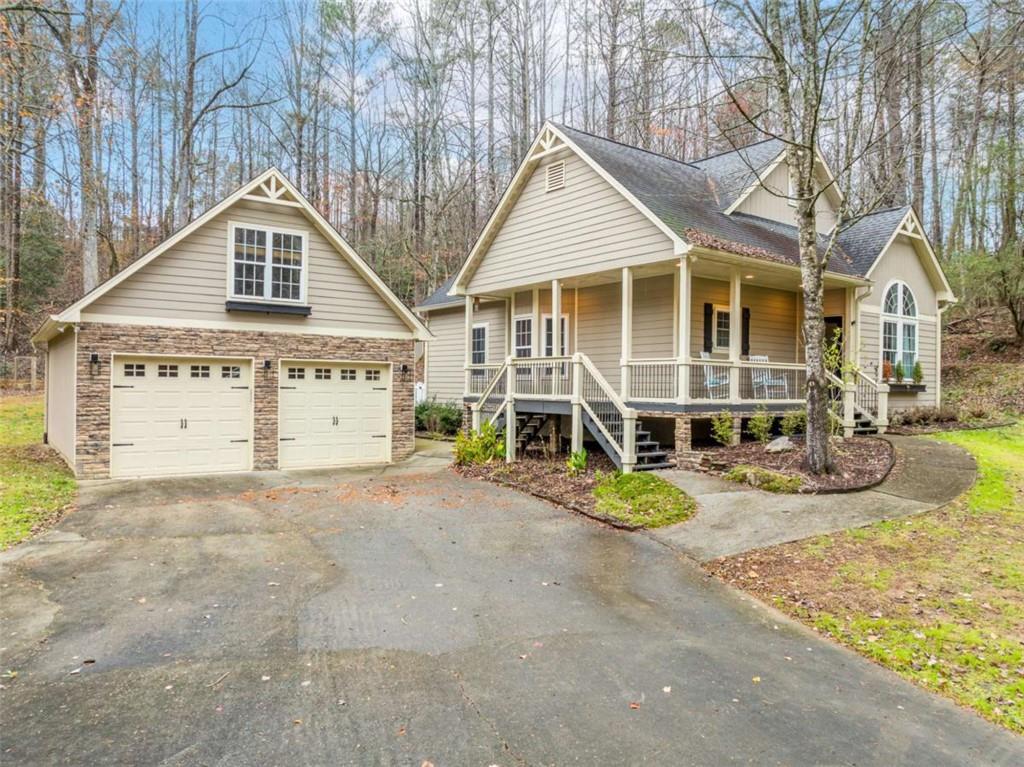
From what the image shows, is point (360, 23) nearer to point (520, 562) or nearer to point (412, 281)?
point (412, 281)

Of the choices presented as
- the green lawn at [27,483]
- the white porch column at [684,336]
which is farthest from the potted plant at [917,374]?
the green lawn at [27,483]

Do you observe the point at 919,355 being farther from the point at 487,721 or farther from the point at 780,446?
the point at 487,721

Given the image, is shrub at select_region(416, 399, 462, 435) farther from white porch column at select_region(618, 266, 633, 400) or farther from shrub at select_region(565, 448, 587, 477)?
shrub at select_region(565, 448, 587, 477)

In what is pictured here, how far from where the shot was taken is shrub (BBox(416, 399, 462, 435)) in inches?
749

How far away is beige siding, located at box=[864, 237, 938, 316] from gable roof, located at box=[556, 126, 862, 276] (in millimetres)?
1092

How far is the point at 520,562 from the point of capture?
660cm

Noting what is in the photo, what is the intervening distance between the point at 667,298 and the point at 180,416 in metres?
10.8

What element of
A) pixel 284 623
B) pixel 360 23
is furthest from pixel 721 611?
pixel 360 23

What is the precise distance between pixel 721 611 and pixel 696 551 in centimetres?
159

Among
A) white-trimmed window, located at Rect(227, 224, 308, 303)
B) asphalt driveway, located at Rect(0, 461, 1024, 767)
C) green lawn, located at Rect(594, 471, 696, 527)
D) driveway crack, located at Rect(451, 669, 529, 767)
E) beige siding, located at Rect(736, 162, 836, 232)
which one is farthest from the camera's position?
beige siding, located at Rect(736, 162, 836, 232)

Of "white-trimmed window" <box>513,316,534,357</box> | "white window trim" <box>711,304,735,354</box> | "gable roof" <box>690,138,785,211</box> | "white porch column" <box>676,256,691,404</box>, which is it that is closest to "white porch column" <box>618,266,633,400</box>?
"white porch column" <box>676,256,691,404</box>

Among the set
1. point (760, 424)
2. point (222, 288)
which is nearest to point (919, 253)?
point (760, 424)

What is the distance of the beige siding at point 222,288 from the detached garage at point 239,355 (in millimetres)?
23

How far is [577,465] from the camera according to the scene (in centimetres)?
1106
